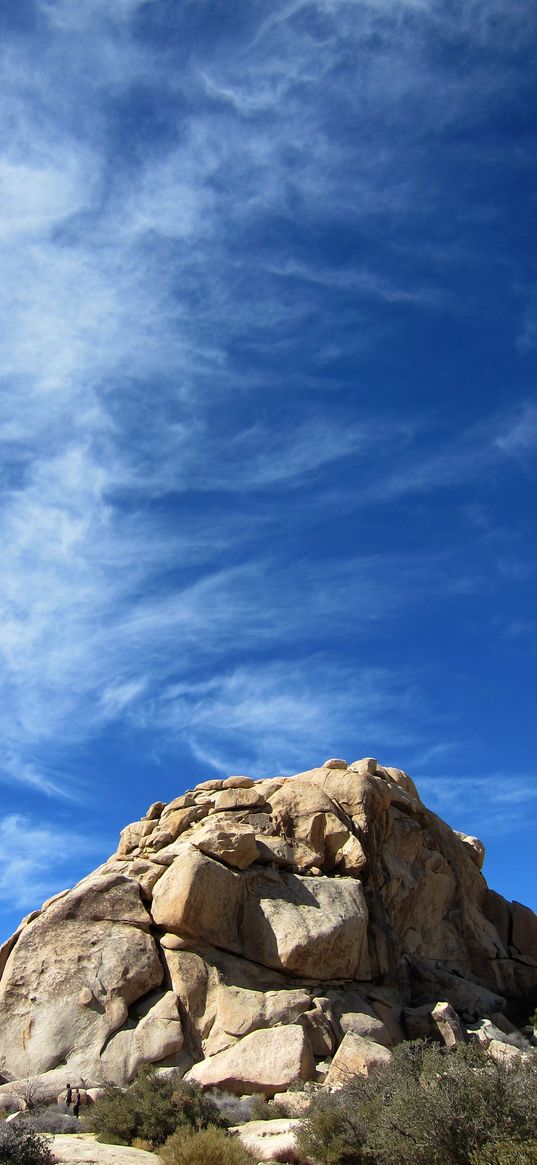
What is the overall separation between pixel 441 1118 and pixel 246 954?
15178mm

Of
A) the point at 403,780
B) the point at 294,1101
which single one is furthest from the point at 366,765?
the point at 294,1101

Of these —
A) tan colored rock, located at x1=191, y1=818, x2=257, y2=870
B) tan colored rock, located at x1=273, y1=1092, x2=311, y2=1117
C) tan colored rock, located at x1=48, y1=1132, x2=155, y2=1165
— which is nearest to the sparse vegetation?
tan colored rock, located at x1=48, y1=1132, x2=155, y2=1165

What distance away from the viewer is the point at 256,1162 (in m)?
18.1

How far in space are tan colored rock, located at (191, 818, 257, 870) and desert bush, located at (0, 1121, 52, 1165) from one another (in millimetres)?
13955

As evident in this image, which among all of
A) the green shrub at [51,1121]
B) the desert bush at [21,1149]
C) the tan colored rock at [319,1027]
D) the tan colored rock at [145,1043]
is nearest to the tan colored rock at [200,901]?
the tan colored rock at [145,1043]

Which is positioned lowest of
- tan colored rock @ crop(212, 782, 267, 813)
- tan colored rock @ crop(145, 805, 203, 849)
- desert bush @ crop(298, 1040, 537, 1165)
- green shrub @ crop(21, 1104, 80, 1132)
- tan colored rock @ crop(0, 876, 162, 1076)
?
desert bush @ crop(298, 1040, 537, 1165)

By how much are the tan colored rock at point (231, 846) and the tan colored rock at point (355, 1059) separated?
6483 mm

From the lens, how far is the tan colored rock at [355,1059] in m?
24.7

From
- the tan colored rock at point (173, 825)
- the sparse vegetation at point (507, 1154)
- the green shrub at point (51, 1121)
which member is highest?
the tan colored rock at point (173, 825)

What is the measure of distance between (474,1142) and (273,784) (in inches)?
929

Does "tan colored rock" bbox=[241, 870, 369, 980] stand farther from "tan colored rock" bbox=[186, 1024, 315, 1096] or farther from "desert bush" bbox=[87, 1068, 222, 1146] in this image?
"desert bush" bbox=[87, 1068, 222, 1146]

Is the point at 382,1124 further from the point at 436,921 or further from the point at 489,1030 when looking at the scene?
the point at 436,921

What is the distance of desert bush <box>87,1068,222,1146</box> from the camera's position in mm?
21047

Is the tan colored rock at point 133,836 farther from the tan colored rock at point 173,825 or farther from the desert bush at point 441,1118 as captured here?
the desert bush at point 441,1118
